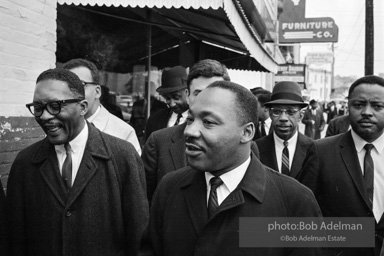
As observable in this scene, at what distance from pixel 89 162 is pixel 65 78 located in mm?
505

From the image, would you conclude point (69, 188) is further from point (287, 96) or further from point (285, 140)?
point (287, 96)

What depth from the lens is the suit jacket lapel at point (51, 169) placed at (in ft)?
8.41

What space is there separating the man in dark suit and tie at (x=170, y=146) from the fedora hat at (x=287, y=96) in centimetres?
95

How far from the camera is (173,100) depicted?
4578 millimetres

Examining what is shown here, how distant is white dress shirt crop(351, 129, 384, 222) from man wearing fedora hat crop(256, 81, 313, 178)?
32.6 inches

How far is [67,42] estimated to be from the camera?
19.3 feet

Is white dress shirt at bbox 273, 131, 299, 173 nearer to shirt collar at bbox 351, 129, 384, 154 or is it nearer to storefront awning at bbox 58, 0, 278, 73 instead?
shirt collar at bbox 351, 129, 384, 154

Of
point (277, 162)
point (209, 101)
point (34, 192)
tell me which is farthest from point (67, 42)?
point (209, 101)

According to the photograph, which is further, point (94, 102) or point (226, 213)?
point (94, 102)

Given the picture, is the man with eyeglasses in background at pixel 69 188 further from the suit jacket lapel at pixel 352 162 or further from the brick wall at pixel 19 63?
the suit jacket lapel at pixel 352 162

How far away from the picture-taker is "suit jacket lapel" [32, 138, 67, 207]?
256 centimetres

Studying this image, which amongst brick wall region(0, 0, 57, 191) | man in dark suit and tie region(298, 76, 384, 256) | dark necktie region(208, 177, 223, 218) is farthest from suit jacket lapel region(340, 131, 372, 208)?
brick wall region(0, 0, 57, 191)

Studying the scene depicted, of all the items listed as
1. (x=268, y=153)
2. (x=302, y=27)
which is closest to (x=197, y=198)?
(x=268, y=153)

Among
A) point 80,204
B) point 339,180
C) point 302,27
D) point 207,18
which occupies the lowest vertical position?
point 80,204
